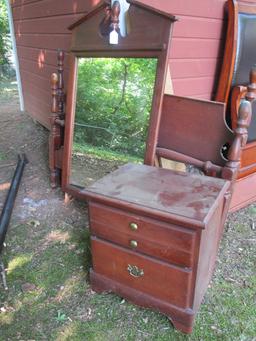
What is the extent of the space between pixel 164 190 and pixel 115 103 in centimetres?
97

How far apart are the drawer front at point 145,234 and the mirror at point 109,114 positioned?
2.23 feet

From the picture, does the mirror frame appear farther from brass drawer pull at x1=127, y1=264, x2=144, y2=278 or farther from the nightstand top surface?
brass drawer pull at x1=127, y1=264, x2=144, y2=278

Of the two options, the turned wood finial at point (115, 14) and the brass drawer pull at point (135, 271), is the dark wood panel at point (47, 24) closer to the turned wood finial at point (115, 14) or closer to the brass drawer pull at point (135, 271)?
the turned wood finial at point (115, 14)

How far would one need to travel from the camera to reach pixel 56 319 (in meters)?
1.65

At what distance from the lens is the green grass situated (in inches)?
61.8

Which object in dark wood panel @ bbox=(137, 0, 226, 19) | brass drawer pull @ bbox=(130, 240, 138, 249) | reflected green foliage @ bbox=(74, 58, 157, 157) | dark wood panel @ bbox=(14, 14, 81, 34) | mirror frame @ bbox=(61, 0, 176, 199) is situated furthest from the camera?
dark wood panel @ bbox=(14, 14, 81, 34)

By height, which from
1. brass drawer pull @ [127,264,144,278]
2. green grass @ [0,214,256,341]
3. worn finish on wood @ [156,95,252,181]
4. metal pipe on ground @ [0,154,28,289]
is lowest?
green grass @ [0,214,256,341]

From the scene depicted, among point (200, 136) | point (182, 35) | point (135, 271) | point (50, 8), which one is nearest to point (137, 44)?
point (200, 136)

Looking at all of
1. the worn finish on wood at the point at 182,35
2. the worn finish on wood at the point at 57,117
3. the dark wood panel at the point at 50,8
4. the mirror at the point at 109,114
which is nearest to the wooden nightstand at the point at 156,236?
the mirror at the point at 109,114

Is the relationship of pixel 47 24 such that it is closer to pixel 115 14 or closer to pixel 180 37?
pixel 180 37

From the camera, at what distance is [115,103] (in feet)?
7.44

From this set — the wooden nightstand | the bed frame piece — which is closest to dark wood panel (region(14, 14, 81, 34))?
the bed frame piece

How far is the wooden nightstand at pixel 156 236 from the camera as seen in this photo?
54.0 inches

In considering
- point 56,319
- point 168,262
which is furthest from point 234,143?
point 56,319
